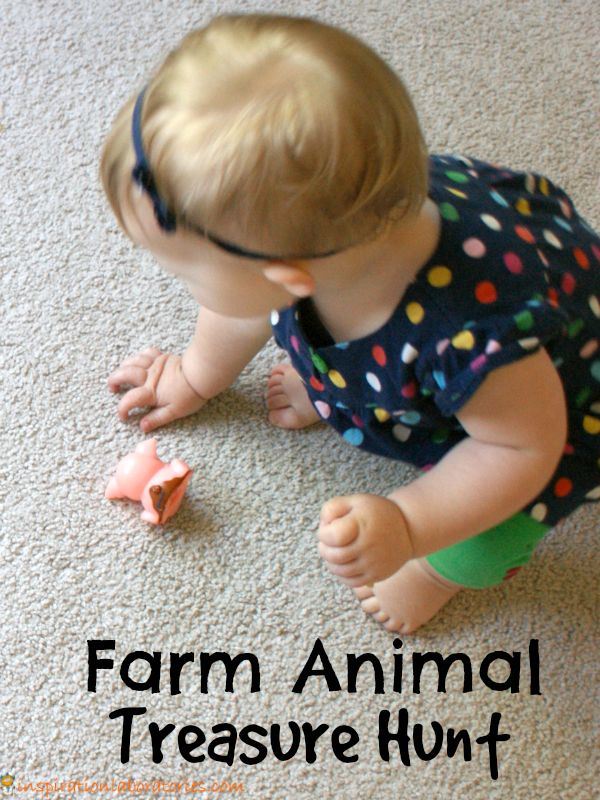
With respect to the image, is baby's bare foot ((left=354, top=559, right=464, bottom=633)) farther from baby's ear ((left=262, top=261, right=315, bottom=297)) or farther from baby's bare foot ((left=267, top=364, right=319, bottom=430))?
baby's ear ((left=262, top=261, right=315, bottom=297))

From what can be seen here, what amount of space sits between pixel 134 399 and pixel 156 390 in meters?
0.02

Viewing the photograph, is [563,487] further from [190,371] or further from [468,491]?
[190,371]

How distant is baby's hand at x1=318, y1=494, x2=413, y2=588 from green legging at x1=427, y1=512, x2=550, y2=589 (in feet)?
0.30

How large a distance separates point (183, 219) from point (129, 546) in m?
0.40

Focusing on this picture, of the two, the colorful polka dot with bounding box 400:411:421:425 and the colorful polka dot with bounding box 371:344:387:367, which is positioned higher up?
the colorful polka dot with bounding box 371:344:387:367

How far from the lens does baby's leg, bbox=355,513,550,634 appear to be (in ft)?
2.34

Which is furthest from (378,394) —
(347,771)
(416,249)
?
(347,771)

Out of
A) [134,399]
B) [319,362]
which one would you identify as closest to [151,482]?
[134,399]

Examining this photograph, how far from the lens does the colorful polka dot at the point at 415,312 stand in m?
0.57

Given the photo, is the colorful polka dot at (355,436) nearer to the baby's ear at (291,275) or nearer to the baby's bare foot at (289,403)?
the baby's bare foot at (289,403)

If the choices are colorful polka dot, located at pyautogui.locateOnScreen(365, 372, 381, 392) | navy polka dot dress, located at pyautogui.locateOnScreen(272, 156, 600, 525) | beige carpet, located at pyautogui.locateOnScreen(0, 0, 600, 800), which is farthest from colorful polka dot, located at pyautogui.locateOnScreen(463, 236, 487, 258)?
beige carpet, located at pyautogui.locateOnScreen(0, 0, 600, 800)

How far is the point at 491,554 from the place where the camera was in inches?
28.4

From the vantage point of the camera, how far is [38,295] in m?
0.90

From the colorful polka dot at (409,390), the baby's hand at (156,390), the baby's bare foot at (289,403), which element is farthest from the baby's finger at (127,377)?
the colorful polka dot at (409,390)
